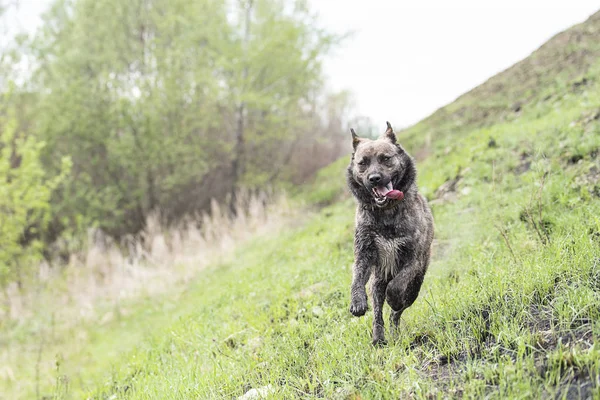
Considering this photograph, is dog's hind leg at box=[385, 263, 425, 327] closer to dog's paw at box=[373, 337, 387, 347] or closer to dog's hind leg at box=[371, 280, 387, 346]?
dog's hind leg at box=[371, 280, 387, 346]

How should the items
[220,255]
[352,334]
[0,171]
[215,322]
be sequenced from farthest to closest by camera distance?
[0,171], [220,255], [215,322], [352,334]

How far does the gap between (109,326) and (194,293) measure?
7.68 ft

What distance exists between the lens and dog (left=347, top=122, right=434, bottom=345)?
3508mm

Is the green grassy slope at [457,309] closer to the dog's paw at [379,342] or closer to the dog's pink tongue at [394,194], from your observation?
the dog's paw at [379,342]

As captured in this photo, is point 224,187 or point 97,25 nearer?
point 97,25

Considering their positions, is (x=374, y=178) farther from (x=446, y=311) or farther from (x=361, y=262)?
(x=446, y=311)

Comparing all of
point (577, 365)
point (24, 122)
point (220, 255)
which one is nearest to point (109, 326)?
point (220, 255)

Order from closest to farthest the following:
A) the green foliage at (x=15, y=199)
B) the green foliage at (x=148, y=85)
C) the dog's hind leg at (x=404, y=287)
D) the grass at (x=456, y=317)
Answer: the grass at (x=456, y=317) < the dog's hind leg at (x=404, y=287) < the green foliage at (x=15, y=199) < the green foliage at (x=148, y=85)

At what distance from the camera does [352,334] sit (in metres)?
3.86

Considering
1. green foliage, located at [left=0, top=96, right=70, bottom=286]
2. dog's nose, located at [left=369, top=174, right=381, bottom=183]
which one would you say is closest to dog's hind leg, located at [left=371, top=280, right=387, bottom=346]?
dog's nose, located at [left=369, top=174, right=381, bottom=183]

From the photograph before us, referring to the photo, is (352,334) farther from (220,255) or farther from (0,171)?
(0,171)

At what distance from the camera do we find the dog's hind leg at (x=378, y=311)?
357cm

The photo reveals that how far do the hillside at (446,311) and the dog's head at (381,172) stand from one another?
99 centimetres

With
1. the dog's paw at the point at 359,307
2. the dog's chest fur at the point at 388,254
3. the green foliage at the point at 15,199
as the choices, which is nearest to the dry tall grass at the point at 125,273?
the green foliage at the point at 15,199
